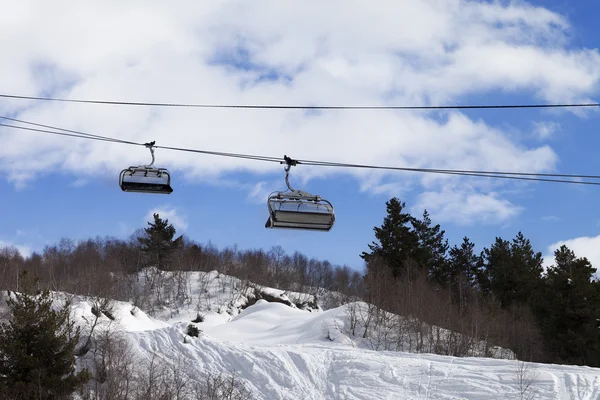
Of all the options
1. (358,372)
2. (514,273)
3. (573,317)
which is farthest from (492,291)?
(358,372)

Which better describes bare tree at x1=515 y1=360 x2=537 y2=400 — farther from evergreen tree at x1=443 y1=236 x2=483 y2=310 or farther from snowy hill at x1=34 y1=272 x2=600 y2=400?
evergreen tree at x1=443 y1=236 x2=483 y2=310

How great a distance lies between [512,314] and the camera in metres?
55.0

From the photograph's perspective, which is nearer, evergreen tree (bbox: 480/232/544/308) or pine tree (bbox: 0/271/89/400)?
pine tree (bbox: 0/271/89/400)

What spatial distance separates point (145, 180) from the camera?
11.8 metres

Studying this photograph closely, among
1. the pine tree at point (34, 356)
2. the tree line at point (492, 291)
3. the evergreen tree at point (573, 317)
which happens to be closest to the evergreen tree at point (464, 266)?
the tree line at point (492, 291)

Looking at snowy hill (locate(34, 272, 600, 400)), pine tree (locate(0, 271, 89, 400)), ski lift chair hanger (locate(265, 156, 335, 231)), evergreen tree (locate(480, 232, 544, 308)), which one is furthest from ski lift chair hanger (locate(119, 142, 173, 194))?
evergreen tree (locate(480, 232, 544, 308))

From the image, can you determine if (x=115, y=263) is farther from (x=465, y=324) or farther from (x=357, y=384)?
(x=357, y=384)

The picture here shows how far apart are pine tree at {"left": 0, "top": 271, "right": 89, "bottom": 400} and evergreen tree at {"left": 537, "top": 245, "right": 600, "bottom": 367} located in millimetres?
28931

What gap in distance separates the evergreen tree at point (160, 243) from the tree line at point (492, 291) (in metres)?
26.6

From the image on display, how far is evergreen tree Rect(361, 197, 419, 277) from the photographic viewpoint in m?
64.1

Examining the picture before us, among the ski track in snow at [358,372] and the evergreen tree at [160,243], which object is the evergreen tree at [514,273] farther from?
the evergreen tree at [160,243]

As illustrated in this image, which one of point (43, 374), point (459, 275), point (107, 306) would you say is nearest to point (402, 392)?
point (43, 374)

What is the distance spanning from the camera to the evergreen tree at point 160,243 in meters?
80.6

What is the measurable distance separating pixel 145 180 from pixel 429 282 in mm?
54824
